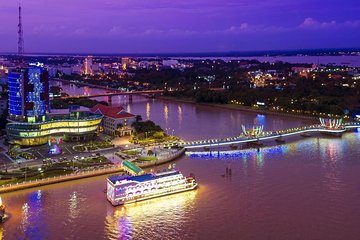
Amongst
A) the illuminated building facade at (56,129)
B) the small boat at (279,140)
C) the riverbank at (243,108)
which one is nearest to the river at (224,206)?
the small boat at (279,140)

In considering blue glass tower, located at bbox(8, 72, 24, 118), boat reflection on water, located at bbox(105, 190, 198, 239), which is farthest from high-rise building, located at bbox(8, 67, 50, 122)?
boat reflection on water, located at bbox(105, 190, 198, 239)

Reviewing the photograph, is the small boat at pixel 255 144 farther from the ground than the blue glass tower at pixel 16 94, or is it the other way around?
the blue glass tower at pixel 16 94

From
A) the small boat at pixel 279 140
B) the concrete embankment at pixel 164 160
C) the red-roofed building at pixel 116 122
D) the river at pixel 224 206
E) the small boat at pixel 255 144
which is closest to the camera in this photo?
the river at pixel 224 206

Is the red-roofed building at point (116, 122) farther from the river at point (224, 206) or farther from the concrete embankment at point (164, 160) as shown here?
the river at point (224, 206)

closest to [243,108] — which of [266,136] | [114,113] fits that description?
[266,136]

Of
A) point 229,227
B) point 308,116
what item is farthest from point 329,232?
point 308,116

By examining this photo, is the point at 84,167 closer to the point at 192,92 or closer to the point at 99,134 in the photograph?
the point at 99,134

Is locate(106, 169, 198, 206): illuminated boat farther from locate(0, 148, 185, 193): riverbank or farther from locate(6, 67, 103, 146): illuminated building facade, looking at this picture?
locate(6, 67, 103, 146): illuminated building facade

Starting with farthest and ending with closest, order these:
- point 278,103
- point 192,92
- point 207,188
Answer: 1. point 192,92
2. point 278,103
3. point 207,188
